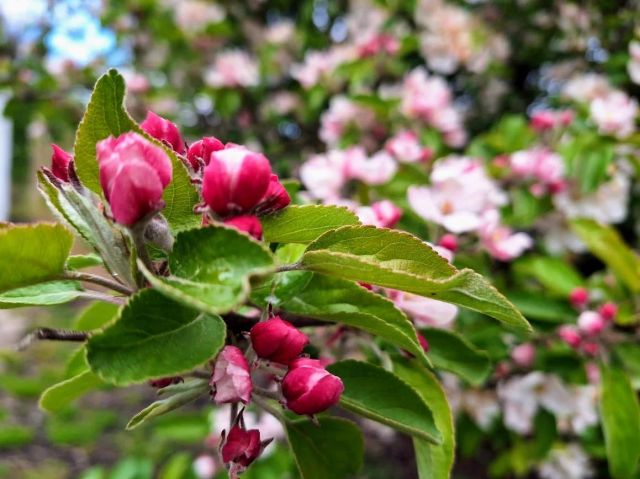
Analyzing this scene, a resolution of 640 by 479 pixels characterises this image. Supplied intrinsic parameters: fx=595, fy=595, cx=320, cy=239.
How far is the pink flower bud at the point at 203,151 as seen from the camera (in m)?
0.53

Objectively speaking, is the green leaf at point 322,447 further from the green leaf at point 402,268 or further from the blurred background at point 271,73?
the blurred background at point 271,73

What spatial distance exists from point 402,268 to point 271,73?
2066 millimetres

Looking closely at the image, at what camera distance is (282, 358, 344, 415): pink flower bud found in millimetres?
475

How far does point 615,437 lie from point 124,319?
2.89 ft

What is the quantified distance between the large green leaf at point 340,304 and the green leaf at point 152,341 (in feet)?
0.36

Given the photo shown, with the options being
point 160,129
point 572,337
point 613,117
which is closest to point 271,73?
point 613,117

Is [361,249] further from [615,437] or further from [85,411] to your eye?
[85,411]

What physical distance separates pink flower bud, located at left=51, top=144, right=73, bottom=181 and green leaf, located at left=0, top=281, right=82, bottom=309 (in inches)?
3.7

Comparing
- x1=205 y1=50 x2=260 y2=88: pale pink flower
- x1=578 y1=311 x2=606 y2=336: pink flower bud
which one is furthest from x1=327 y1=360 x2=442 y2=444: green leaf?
x1=205 y1=50 x2=260 y2=88: pale pink flower

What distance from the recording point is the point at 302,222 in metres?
0.53

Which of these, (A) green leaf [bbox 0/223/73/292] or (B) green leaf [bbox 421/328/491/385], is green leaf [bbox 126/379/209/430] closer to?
(A) green leaf [bbox 0/223/73/292]

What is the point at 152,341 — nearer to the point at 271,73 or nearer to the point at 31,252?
the point at 31,252

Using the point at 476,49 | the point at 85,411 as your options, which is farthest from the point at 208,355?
the point at 85,411

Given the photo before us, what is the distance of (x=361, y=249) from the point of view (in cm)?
50
